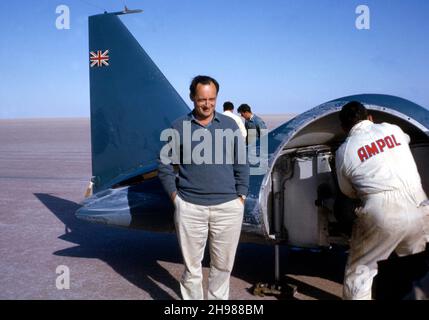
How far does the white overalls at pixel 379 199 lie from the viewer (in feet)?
10.6

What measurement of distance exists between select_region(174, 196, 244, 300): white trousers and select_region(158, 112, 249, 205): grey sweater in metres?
0.08

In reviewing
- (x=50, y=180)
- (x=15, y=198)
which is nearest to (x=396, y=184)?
(x=15, y=198)

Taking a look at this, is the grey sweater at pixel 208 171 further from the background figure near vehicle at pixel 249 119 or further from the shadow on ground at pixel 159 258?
the background figure near vehicle at pixel 249 119

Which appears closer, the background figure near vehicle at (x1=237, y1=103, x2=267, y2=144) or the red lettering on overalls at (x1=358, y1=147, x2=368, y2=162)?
the red lettering on overalls at (x1=358, y1=147, x2=368, y2=162)

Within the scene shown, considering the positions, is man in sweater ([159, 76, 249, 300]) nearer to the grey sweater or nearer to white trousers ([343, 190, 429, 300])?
the grey sweater

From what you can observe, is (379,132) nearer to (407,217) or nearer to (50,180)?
(407,217)

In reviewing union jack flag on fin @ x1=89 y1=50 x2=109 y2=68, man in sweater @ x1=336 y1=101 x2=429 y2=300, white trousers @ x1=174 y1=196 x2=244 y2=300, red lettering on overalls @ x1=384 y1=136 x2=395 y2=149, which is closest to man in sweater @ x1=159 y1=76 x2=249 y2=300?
white trousers @ x1=174 y1=196 x2=244 y2=300

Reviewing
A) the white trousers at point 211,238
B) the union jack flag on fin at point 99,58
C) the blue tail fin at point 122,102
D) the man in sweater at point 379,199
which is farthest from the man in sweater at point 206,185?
the union jack flag on fin at point 99,58

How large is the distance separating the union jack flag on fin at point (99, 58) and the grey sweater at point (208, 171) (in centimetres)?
345

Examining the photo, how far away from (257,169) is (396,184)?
1.45 m

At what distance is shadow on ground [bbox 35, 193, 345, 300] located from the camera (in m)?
5.11

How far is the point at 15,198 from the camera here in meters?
10.2

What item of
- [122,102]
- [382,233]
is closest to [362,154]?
[382,233]

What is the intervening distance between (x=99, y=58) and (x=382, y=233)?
5.04 metres
